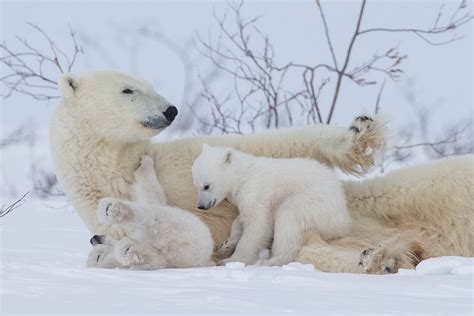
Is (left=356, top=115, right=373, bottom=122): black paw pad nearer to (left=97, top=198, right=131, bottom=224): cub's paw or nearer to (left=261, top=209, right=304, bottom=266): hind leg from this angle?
(left=261, top=209, right=304, bottom=266): hind leg

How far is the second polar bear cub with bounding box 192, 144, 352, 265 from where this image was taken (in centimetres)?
423

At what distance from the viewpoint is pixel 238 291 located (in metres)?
3.16

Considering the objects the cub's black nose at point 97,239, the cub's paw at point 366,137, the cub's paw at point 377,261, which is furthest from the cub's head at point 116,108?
the cub's paw at point 377,261

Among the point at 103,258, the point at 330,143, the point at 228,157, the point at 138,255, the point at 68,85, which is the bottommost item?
the point at 103,258

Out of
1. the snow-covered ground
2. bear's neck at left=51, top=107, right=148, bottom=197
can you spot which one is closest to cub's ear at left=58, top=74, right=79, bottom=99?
bear's neck at left=51, top=107, right=148, bottom=197

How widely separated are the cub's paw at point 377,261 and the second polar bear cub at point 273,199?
13.2 inches

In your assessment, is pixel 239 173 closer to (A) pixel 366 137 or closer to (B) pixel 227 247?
(B) pixel 227 247

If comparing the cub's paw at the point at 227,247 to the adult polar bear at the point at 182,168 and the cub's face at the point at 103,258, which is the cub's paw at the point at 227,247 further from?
the cub's face at the point at 103,258

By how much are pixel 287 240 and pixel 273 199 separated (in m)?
0.26

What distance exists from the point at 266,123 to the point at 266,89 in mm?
393

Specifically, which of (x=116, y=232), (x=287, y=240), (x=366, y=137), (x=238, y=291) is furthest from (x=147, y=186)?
(x=238, y=291)

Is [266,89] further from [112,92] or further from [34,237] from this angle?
[112,92]

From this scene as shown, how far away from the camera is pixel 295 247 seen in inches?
166

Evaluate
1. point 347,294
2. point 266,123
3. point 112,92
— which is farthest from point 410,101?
point 347,294
